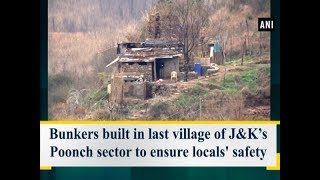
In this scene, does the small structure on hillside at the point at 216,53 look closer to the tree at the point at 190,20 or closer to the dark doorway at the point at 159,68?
the tree at the point at 190,20

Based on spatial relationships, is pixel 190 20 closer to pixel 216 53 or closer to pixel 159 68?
pixel 216 53

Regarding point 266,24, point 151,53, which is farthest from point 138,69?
point 266,24

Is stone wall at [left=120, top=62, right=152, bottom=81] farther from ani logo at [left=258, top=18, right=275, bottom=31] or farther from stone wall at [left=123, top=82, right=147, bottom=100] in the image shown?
ani logo at [left=258, top=18, right=275, bottom=31]

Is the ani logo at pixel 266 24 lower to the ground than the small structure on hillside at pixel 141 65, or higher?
higher

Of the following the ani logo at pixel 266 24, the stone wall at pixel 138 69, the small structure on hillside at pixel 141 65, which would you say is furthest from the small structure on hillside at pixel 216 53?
the stone wall at pixel 138 69

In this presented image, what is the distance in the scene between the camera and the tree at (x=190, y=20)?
4047 millimetres

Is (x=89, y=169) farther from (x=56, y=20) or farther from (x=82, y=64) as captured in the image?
(x=56, y=20)

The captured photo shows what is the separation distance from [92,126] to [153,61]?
68 centimetres

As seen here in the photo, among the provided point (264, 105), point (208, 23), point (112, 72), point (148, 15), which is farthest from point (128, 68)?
point (264, 105)

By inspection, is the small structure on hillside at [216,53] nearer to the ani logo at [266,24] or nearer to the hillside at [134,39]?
the hillside at [134,39]
